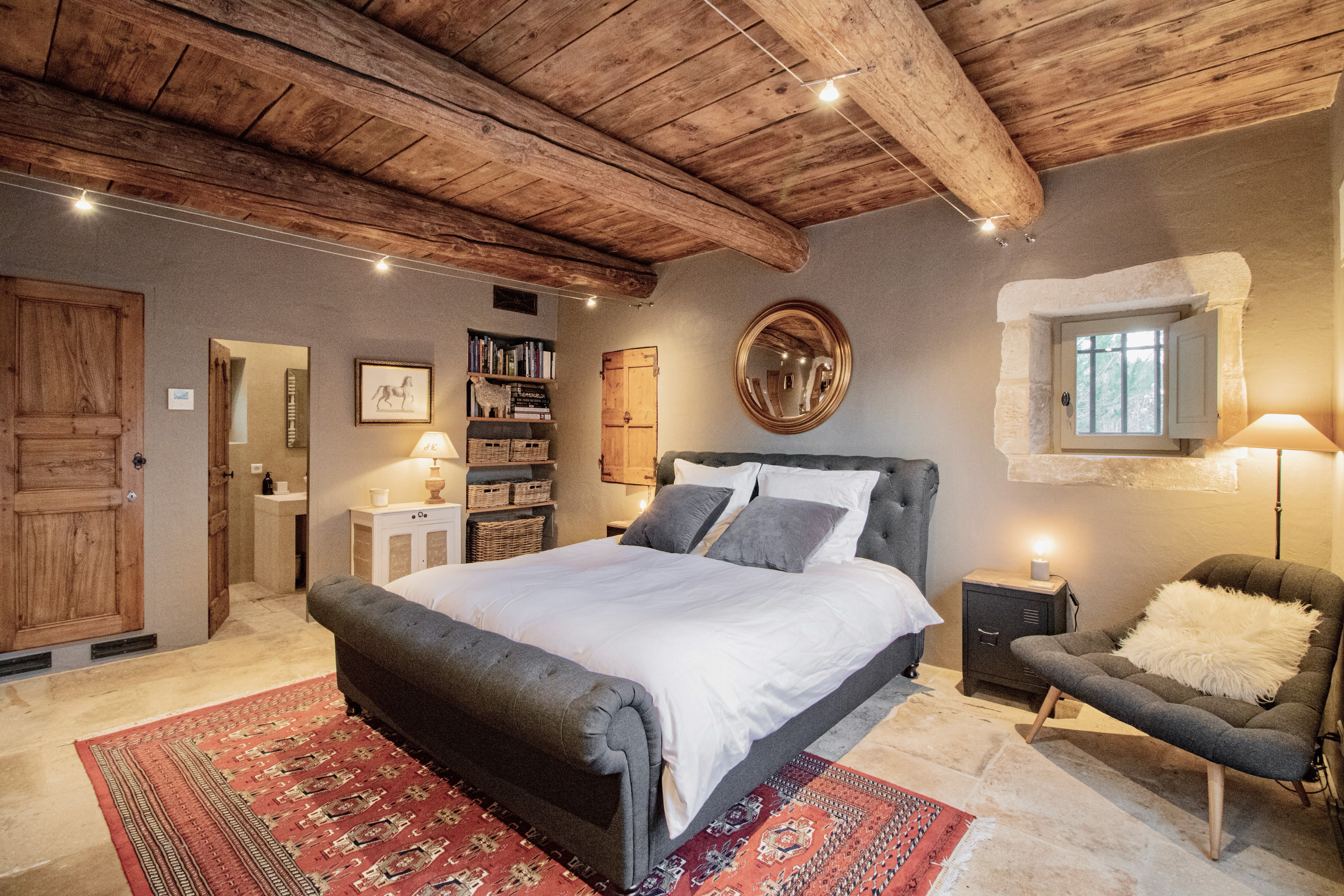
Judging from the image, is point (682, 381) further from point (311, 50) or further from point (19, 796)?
point (19, 796)

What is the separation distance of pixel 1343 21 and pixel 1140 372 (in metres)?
1.52

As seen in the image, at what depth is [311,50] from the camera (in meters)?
1.93

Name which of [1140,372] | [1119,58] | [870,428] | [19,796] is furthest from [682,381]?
[19,796]

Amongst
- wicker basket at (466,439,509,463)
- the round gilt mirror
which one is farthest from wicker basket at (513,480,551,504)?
the round gilt mirror

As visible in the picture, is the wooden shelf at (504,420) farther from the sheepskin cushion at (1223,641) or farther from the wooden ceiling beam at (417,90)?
the sheepskin cushion at (1223,641)

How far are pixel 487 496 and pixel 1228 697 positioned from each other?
4.57 metres

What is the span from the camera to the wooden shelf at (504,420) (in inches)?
202

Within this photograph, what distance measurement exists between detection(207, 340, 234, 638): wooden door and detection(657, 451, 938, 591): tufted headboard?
12.3 feet

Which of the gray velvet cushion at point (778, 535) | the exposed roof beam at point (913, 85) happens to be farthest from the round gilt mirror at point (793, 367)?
the exposed roof beam at point (913, 85)

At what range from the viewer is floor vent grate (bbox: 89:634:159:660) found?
3.46 metres

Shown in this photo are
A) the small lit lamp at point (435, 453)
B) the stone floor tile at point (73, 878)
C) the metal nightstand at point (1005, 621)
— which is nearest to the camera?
the stone floor tile at point (73, 878)

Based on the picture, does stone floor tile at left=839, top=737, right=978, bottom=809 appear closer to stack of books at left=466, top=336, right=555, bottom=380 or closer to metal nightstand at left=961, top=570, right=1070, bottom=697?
metal nightstand at left=961, top=570, right=1070, bottom=697

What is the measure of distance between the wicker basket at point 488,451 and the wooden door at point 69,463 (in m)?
2.04

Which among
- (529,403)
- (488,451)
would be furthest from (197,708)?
(529,403)
